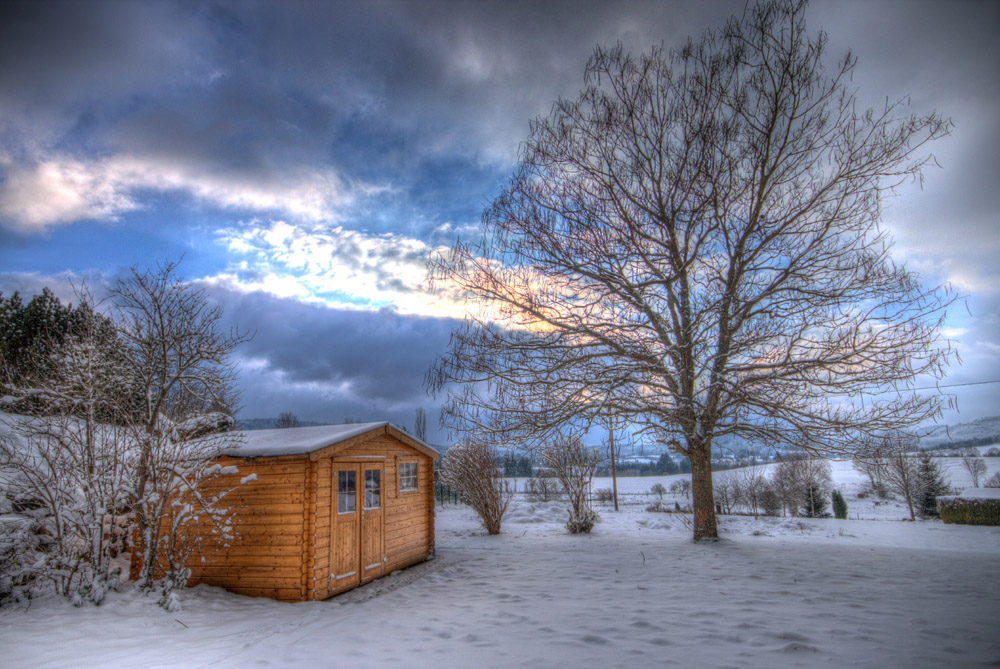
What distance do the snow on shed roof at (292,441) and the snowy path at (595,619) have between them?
205cm

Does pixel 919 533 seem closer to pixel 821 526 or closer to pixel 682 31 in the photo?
pixel 821 526

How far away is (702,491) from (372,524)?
21.2 ft

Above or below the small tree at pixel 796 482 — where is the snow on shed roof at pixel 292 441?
above

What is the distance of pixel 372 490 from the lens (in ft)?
27.3

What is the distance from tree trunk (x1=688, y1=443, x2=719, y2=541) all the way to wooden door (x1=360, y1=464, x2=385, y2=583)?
235 inches

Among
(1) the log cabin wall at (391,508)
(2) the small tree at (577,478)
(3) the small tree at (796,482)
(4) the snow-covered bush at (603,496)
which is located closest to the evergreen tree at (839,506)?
(3) the small tree at (796,482)

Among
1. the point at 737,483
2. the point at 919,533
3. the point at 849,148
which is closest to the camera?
the point at 849,148

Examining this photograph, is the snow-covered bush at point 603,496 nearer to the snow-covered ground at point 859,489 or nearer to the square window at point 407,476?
the snow-covered ground at point 859,489

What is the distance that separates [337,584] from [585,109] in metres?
8.49

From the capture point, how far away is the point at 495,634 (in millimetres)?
4430

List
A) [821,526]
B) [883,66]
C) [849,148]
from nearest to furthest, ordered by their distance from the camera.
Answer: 1. [883,66]
2. [849,148]
3. [821,526]

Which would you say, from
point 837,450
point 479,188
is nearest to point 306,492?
point 479,188

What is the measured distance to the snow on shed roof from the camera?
22.3ft

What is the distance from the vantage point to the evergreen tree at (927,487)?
2222 cm
